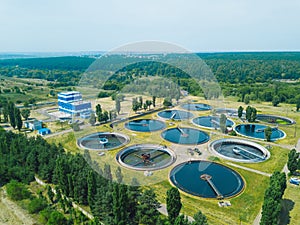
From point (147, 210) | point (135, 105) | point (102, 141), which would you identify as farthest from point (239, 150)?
point (135, 105)

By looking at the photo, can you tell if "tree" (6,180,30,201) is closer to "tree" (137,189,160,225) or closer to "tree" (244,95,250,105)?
"tree" (137,189,160,225)

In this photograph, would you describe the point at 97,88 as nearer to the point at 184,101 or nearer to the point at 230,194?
the point at 184,101

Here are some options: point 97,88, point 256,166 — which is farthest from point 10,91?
point 256,166

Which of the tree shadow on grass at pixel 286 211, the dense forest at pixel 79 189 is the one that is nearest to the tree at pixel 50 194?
the dense forest at pixel 79 189

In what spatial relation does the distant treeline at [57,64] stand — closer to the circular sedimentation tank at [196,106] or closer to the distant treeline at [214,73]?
the distant treeline at [214,73]

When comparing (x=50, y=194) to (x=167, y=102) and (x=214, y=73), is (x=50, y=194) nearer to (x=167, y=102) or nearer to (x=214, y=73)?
(x=167, y=102)

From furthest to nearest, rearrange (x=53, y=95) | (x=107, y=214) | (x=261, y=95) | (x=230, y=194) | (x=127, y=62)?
(x=53, y=95) < (x=261, y=95) < (x=127, y=62) < (x=230, y=194) < (x=107, y=214)

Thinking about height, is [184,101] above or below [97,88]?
below

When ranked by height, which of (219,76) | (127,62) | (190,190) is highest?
(127,62)
